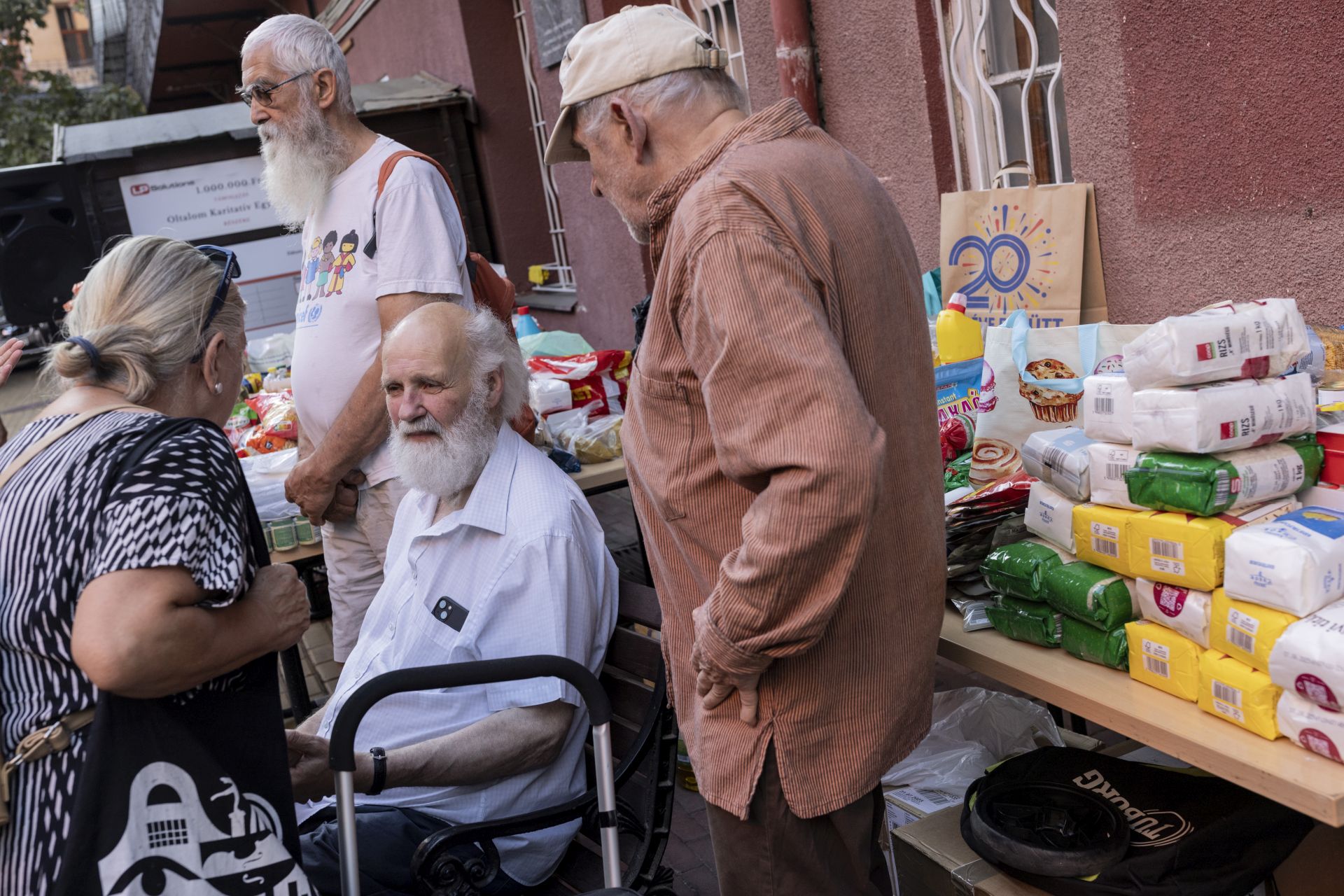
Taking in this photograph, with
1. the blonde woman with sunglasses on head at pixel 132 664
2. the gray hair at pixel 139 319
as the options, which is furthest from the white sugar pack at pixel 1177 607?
the gray hair at pixel 139 319

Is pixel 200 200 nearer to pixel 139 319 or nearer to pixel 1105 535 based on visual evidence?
pixel 139 319

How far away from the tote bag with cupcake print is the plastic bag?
60 cm

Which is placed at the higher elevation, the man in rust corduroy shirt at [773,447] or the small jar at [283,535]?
the man in rust corduroy shirt at [773,447]

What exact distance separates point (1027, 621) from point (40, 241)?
29.4 feet

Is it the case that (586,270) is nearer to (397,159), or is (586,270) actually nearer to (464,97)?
(464,97)

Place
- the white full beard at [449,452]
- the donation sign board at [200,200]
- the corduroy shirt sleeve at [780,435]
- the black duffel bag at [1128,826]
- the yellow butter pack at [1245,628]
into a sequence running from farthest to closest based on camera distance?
1. the donation sign board at [200,200]
2. the white full beard at [449,452]
3. the black duffel bag at [1128,826]
4. the yellow butter pack at [1245,628]
5. the corduroy shirt sleeve at [780,435]

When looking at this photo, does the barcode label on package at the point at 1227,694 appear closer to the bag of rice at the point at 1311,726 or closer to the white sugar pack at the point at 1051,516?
the bag of rice at the point at 1311,726

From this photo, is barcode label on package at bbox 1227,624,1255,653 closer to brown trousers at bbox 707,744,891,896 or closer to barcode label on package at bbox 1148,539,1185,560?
barcode label on package at bbox 1148,539,1185,560

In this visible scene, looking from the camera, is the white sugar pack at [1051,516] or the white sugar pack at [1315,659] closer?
the white sugar pack at [1315,659]

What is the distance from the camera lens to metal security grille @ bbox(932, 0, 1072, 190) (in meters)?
3.74

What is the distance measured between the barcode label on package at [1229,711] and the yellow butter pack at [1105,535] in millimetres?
250

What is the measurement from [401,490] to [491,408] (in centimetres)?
60

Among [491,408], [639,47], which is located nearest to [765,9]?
[491,408]

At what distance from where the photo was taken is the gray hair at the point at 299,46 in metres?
3.24
